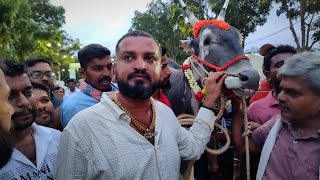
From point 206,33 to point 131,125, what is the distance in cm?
140

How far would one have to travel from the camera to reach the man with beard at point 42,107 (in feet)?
11.1

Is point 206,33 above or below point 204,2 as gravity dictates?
below

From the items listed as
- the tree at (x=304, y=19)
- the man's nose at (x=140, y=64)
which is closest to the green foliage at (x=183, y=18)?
the tree at (x=304, y=19)

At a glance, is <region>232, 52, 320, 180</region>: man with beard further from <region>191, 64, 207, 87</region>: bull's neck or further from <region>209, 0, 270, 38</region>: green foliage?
<region>209, 0, 270, 38</region>: green foliage

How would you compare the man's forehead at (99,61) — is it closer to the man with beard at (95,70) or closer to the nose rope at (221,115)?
the man with beard at (95,70)

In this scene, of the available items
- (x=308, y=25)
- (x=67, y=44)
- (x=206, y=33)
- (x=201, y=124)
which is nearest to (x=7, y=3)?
(x=206, y=33)

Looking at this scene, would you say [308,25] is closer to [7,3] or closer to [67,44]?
[7,3]

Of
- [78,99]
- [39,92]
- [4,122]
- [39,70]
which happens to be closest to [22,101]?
[4,122]

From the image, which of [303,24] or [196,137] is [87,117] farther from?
[303,24]

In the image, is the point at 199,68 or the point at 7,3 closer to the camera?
the point at 199,68

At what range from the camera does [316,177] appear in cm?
222

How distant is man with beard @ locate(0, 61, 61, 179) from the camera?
7.46 ft

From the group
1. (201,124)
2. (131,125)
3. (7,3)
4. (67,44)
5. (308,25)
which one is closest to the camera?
(131,125)

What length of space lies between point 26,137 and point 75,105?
0.83 meters
